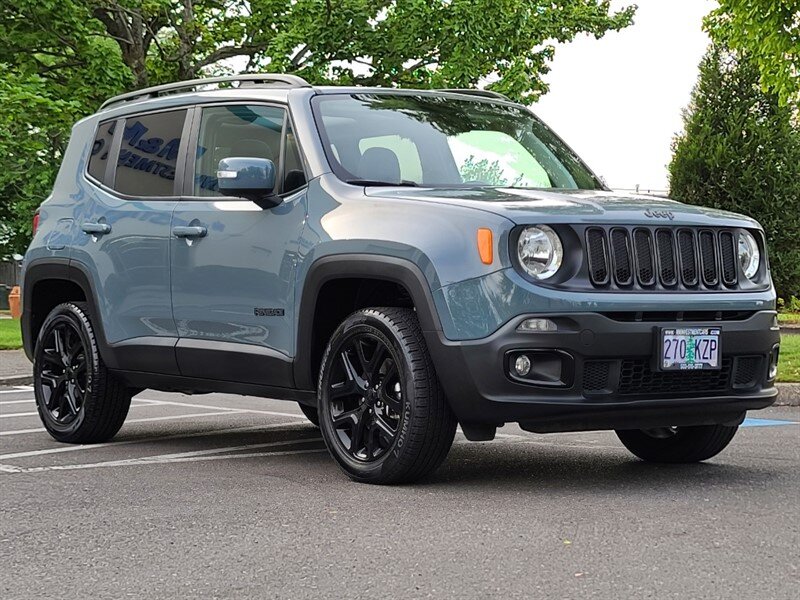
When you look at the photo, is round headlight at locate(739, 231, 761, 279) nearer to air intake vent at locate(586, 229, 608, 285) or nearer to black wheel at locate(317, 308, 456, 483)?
air intake vent at locate(586, 229, 608, 285)

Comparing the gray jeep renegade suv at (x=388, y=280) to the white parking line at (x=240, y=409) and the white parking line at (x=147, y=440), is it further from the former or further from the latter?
the white parking line at (x=240, y=409)

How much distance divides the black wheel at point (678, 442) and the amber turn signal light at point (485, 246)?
1806 millimetres

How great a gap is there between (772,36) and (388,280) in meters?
18.5

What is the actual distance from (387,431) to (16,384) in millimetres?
8772

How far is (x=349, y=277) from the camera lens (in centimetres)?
632

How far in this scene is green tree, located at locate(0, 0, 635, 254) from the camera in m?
23.3

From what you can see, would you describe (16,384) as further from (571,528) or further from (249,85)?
(571,528)

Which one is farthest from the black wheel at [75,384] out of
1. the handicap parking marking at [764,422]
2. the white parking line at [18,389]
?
the white parking line at [18,389]

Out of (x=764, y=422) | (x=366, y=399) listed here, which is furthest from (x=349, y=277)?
(x=764, y=422)

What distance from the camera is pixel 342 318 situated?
670 cm

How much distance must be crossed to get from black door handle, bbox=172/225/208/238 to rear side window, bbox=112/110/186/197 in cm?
34

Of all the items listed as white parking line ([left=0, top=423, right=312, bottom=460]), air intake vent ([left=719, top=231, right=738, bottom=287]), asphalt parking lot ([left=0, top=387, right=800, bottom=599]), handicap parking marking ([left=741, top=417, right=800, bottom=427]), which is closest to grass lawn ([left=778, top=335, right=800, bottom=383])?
handicap parking marking ([left=741, top=417, right=800, bottom=427])

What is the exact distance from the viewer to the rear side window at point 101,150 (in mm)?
8320

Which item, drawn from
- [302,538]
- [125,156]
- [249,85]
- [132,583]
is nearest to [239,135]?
[249,85]
